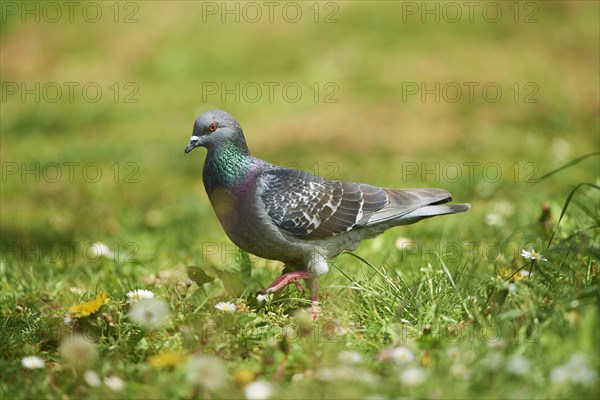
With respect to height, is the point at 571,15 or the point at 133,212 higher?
the point at 571,15

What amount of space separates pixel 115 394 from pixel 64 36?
9.71 meters

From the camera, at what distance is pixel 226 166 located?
4.16 meters

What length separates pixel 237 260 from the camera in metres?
4.30

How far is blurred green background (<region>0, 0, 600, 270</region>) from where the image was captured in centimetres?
694

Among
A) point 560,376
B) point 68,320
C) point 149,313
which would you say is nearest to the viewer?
point 560,376

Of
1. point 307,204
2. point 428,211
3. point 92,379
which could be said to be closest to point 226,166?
point 307,204

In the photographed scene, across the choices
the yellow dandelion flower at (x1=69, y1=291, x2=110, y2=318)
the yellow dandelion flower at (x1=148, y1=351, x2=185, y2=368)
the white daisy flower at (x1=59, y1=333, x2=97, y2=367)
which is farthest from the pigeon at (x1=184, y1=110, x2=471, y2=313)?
the white daisy flower at (x1=59, y1=333, x2=97, y2=367)

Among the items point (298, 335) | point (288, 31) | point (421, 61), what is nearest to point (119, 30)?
point (288, 31)

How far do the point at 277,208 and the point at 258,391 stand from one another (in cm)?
145

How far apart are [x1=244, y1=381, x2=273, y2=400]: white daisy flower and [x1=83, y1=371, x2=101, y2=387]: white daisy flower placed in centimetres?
58

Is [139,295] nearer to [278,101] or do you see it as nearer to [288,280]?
[288,280]

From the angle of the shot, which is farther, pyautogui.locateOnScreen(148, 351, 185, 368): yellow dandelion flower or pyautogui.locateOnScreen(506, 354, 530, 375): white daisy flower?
pyautogui.locateOnScreen(148, 351, 185, 368): yellow dandelion flower

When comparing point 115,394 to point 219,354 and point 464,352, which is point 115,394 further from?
point 464,352

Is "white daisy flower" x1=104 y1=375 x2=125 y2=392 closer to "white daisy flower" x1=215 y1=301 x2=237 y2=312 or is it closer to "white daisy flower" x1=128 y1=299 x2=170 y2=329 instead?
"white daisy flower" x1=128 y1=299 x2=170 y2=329
